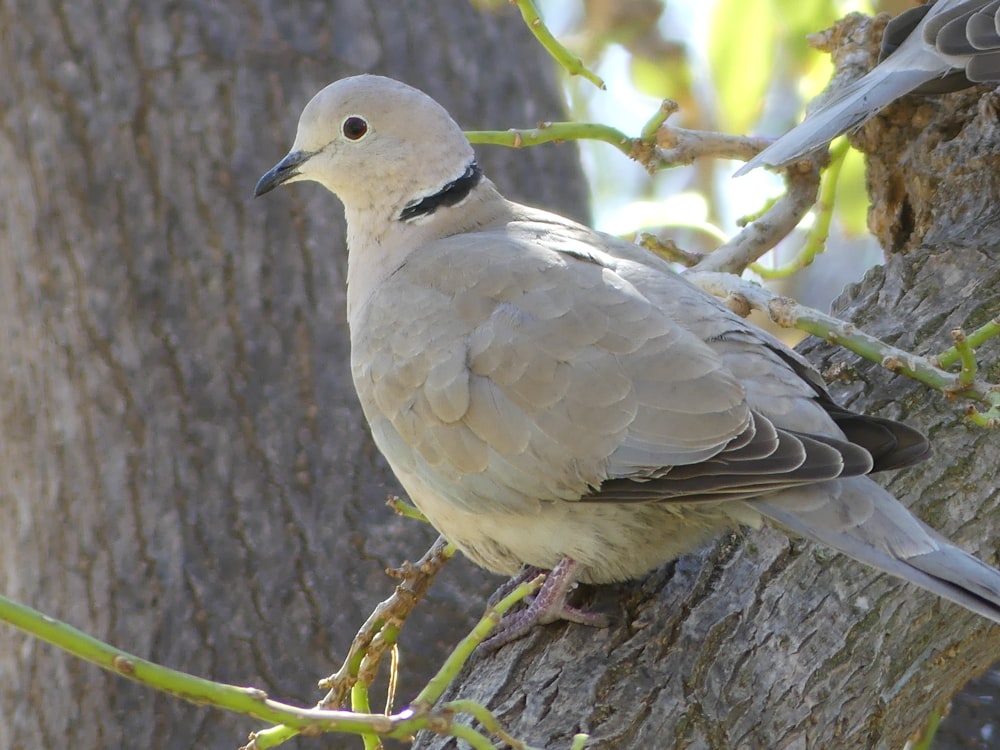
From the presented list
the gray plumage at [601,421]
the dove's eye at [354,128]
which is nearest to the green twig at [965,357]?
the gray plumage at [601,421]

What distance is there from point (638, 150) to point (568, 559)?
99 cm

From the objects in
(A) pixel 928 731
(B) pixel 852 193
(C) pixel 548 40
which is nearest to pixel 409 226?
(C) pixel 548 40

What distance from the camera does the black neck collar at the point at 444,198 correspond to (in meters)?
2.81

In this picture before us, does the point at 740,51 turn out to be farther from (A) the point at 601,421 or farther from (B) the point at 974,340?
(A) the point at 601,421

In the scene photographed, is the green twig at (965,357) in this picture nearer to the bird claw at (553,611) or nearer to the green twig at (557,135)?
the bird claw at (553,611)

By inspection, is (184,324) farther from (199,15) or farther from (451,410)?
(451,410)

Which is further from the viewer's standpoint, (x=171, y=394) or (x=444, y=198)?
(x=171, y=394)

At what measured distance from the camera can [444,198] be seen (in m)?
2.81

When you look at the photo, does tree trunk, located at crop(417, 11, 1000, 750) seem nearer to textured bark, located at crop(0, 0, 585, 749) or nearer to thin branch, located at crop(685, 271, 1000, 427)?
thin branch, located at crop(685, 271, 1000, 427)

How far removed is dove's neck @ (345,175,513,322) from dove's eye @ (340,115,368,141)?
16 centimetres

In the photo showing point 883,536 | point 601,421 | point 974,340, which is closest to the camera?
point 883,536

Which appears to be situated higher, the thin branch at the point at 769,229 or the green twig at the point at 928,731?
the thin branch at the point at 769,229

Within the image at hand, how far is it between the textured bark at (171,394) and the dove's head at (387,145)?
2.22 ft

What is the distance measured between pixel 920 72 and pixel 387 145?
122 centimetres
